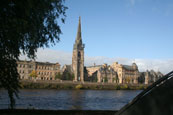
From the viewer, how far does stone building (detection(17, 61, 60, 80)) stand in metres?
97.3

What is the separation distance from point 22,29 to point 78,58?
12399 cm

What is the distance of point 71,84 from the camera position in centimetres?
8025

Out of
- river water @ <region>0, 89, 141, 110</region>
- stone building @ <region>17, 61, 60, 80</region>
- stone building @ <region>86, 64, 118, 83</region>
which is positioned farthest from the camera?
stone building @ <region>86, 64, 118, 83</region>

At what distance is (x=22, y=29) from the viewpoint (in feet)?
28.1

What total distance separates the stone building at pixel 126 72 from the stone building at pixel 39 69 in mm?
50990

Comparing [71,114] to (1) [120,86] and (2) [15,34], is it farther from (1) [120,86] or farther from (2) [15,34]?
(1) [120,86]

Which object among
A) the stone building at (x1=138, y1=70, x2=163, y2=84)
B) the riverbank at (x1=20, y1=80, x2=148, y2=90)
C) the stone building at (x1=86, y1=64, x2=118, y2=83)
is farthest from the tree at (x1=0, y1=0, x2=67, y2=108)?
the stone building at (x1=138, y1=70, x2=163, y2=84)

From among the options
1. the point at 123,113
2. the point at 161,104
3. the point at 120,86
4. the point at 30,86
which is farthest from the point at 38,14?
the point at 120,86

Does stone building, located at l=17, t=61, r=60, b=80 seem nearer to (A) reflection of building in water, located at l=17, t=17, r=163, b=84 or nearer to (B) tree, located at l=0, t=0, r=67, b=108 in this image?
(A) reflection of building in water, located at l=17, t=17, r=163, b=84

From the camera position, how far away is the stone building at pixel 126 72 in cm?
14138

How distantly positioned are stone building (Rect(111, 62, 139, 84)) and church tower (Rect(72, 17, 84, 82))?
93.7 ft

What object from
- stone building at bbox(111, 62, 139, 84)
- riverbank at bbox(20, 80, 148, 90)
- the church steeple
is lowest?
riverbank at bbox(20, 80, 148, 90)

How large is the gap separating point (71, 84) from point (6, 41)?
71776mm

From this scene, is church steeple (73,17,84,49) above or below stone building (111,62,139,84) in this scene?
above
